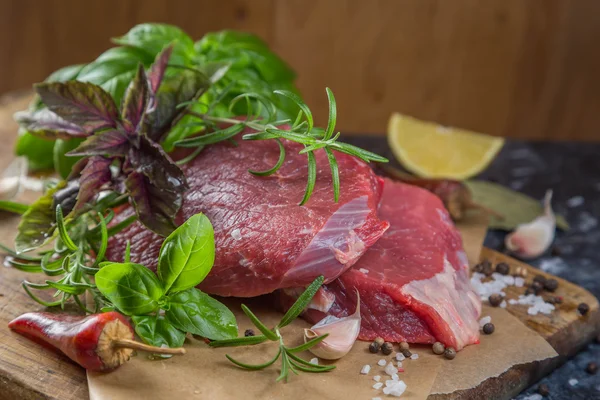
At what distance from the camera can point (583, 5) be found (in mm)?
4348

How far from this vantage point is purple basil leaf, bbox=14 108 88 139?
7.20ft

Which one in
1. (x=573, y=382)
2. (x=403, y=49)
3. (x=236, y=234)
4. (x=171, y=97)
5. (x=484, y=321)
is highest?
(x=171, y=97)

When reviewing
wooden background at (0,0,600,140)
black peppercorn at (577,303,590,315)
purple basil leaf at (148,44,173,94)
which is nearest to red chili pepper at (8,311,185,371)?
purple basil leaf at (148,44,173,94)

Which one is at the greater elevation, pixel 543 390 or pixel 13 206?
pixel 13 206

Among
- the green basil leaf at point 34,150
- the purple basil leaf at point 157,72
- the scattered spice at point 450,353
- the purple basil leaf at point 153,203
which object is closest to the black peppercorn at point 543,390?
the scattered spice at point 450,353

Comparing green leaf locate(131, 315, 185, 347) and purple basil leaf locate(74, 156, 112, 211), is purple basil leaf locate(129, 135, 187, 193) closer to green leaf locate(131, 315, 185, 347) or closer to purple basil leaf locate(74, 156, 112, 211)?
purple basil leaf locate(74, 156, 112, 211)

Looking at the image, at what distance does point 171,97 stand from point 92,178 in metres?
0.35

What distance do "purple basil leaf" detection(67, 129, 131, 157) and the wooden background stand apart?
2553mm

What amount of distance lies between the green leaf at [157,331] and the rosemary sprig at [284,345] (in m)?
0.09

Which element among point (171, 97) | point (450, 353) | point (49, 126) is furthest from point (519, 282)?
point (49, 126)

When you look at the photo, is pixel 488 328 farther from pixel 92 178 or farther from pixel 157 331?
pixel 92 178

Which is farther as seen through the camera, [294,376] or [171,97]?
[171,97]

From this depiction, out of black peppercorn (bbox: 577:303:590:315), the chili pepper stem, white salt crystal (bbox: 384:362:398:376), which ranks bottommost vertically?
black peppercorn (bbox: 577:303:590:315)

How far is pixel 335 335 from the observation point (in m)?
1.81
